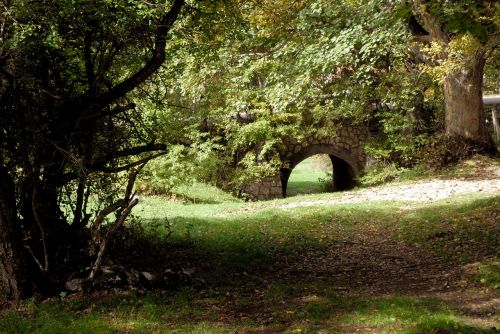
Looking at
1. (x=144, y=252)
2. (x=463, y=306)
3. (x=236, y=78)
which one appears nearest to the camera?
(x=463, y=306)

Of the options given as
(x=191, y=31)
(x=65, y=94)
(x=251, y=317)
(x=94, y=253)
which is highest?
(x=191, y=31)

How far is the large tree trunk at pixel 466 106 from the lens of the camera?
650 inches

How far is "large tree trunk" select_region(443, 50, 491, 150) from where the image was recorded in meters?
16.5

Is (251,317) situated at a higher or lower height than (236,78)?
lower

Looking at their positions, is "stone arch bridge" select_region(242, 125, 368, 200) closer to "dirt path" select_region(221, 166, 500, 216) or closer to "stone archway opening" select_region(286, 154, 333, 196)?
"stone archway opening" select_region(286, 154, 333, 196)

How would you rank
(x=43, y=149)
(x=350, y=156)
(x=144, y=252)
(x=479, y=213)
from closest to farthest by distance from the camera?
(x=43, y=149)
(x=144, y=252)
(x=479, y=213)
(x=350, y=156)

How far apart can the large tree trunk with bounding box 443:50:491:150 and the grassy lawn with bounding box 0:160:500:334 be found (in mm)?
4732

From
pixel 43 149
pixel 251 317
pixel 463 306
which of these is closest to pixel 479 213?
pixel 463 306

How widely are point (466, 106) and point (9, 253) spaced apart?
14.1 meters

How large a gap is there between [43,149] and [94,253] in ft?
5.09

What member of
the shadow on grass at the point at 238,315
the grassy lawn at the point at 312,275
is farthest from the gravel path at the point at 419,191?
the shadow on grass at the point at 238,315

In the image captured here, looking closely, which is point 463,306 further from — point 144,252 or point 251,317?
point 144,252

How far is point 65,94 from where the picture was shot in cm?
736

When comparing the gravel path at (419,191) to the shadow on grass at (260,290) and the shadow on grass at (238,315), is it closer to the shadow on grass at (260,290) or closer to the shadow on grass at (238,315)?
the shadow on grass at (260,290)
